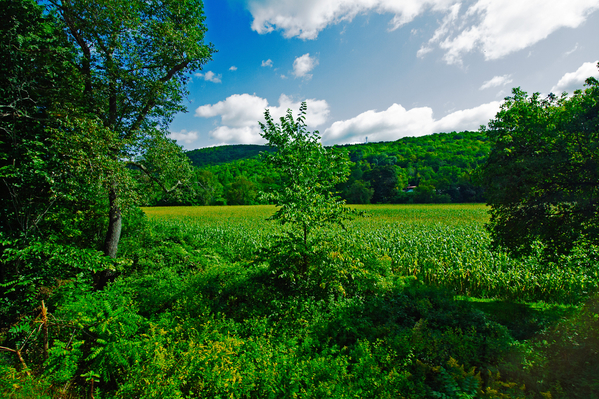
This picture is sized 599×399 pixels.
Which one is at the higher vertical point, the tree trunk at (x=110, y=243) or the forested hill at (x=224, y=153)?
the forested hill at (x=224, y=153)

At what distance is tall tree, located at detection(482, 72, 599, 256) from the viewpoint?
4.95 meters

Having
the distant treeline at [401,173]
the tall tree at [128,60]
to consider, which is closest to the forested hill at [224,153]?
the distant treeline at [401,173]

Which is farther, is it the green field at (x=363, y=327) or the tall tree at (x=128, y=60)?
the tall tree at (x=128, y=60)

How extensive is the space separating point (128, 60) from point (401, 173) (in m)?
81.3

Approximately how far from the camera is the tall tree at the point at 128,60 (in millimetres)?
6750

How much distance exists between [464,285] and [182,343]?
9.27 m

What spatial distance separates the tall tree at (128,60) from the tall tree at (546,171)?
9.52 meters

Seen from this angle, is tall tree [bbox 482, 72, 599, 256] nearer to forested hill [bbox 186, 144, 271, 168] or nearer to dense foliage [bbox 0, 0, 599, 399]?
dense foliage [bbox 0, 0, 599, 399]

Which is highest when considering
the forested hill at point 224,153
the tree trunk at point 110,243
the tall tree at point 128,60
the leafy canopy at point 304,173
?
the forested hill at point 224,153

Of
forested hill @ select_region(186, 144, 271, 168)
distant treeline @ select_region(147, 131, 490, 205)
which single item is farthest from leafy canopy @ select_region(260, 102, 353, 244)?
forested hill @ select_region(186, 144, 271, 168)

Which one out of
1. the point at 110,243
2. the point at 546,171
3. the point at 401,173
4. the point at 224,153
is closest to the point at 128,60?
the point at 110,243

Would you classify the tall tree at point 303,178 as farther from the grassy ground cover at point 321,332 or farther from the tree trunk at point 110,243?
the tree trunk at point 110,243

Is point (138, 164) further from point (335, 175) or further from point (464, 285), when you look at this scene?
point (464, 285)

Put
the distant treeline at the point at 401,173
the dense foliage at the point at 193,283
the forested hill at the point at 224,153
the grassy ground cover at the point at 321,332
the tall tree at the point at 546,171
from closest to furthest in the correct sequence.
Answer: the grassy ground cover at the point at 321,332
the dense foliage at the point at 193,283
the tall tree at the point at 546,171
the distant treeline at the point at 401,173
the forested hill at the point at 224,153
